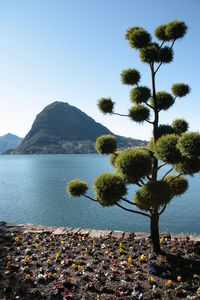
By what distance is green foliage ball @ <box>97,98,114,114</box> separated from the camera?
9.30m

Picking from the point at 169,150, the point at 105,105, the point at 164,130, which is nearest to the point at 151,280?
the point at 169,150

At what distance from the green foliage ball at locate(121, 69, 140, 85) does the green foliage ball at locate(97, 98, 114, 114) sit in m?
0.92

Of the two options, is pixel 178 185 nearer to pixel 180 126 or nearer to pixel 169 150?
pixel 180 126

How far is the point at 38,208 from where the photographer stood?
3516 cm

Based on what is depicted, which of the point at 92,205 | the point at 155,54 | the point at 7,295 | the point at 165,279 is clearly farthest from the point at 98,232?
the point at 92,205

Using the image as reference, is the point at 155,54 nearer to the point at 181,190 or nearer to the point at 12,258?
the point at 181,190

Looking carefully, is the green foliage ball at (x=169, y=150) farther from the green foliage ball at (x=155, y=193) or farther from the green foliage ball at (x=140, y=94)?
the green foliage ball at (x=140, y=94)

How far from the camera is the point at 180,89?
9.07 meters

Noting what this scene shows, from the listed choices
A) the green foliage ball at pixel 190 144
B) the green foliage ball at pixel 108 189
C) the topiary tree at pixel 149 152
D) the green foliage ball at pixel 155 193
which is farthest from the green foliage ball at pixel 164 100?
the green foliage ball at pixel 108 189

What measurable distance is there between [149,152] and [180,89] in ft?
8.51

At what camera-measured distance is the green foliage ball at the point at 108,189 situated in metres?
7.43

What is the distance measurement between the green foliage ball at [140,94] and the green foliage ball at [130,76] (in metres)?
0.33

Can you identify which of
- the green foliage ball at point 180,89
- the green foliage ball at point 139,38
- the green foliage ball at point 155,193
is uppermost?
the green foliage ball at point 139,38

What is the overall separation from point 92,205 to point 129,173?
29.8 m
